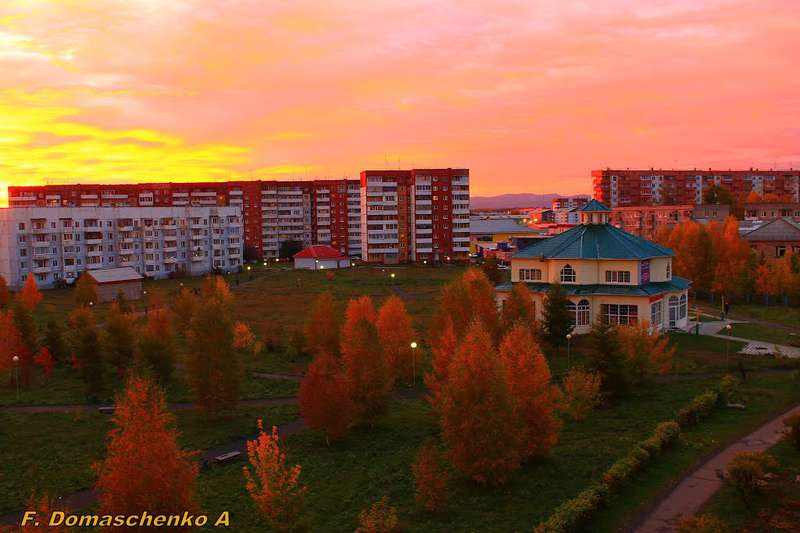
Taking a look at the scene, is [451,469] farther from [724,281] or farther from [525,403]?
[724,281]

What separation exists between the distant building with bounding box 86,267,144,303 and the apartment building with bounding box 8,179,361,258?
191ft

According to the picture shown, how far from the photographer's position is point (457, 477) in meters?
23.8

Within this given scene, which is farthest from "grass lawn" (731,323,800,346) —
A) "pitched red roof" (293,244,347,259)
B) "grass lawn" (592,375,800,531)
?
"pitched red roof" (293,244,347,259)

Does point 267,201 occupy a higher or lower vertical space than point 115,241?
higher

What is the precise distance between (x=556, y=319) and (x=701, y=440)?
17.9m

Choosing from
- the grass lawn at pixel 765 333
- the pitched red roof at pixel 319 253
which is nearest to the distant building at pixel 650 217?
the pitched red roof at pixel 319 253

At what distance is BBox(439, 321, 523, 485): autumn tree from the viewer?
862 inches

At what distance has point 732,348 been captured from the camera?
43656 mm

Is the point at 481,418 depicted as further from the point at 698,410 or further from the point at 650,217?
the point at 650,217

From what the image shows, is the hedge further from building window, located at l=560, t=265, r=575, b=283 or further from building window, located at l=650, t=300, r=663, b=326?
building window, located at l=560, t=265, r=575, b=283

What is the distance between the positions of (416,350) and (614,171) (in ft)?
451

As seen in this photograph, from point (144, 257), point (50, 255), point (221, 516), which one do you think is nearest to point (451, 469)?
point (221, 516)

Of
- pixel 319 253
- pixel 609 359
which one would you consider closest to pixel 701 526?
pixel 609 359

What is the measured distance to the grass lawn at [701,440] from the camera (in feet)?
64.3
